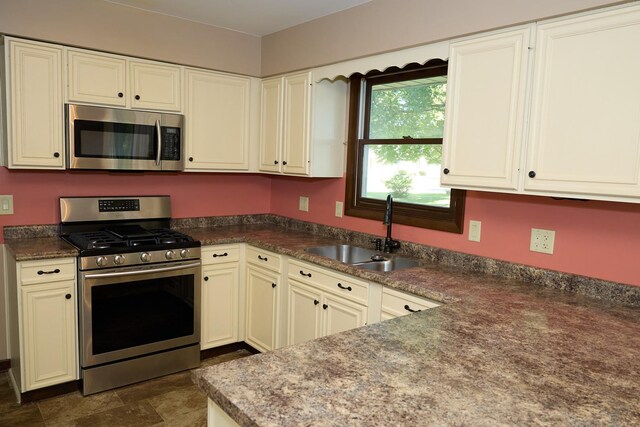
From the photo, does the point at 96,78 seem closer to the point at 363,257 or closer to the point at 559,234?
the point at 363,257

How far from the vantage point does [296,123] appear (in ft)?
11.2

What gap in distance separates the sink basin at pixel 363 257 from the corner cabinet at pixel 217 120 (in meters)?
1.06

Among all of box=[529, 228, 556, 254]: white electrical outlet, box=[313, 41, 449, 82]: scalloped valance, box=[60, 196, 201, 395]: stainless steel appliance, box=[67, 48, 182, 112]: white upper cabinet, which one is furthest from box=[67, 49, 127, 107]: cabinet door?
box=[529, 228, 556, 254]: white electrical outlet

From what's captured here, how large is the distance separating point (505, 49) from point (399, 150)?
1.14 metres

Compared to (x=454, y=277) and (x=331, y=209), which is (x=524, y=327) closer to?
(x=454, y=277)

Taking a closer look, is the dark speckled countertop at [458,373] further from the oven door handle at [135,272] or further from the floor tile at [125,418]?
the oven door handle at [135,272]

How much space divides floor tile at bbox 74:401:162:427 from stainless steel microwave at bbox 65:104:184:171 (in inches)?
59.2

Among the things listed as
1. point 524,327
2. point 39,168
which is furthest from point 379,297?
point 39,168

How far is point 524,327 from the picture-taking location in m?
1.68

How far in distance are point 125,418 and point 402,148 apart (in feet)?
7.71

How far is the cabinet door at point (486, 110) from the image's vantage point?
2076 millimetres

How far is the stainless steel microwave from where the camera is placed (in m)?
2.94

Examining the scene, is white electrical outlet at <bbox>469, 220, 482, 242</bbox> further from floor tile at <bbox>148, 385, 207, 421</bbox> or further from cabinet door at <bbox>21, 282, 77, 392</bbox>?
cabinet door at <bbox>21, 282, 77, 392</bbox>

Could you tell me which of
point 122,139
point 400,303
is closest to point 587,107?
point 400,303
